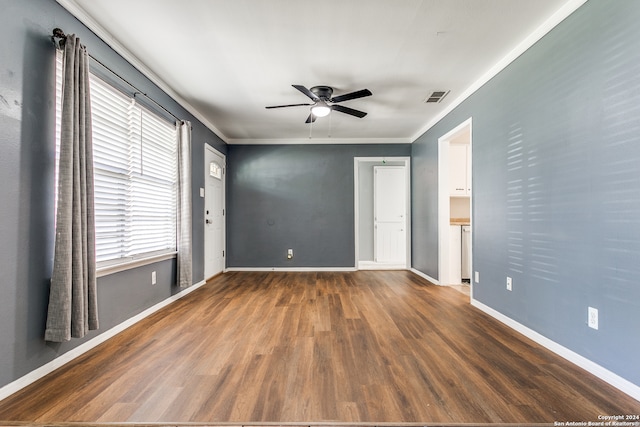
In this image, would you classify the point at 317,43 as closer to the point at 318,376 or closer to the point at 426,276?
the point at 318,376

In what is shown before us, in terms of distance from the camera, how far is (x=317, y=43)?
8.07 feet

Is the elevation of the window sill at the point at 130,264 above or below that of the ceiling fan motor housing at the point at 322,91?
below

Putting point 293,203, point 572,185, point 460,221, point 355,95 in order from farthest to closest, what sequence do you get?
point 293,203, point 460,221, point 355,95, point 572,185

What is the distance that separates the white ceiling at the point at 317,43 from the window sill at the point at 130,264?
181cm

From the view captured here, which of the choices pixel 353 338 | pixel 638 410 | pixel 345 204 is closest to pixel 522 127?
pixel 638 410

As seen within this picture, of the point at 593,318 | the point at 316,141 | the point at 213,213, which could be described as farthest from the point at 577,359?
the point at 213,213

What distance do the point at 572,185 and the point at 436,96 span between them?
2.05m

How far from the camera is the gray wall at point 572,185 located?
5.37 feet

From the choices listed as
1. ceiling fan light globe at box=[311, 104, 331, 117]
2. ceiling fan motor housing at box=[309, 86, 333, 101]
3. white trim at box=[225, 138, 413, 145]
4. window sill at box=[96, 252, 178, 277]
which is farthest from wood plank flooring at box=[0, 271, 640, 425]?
white trim at box=[225, 138, 413, 145]

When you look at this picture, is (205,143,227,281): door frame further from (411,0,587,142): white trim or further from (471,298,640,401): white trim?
(471,298,640,401): white trim

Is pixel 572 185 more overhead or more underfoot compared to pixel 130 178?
more underfoot

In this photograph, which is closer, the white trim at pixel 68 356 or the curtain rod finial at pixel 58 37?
the white trim at pixel 68 356

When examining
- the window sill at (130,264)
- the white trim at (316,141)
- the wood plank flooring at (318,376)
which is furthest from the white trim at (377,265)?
the window sill at (130,264)

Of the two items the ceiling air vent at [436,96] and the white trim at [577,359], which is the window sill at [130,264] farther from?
the ceiling air vent at [436,96]
